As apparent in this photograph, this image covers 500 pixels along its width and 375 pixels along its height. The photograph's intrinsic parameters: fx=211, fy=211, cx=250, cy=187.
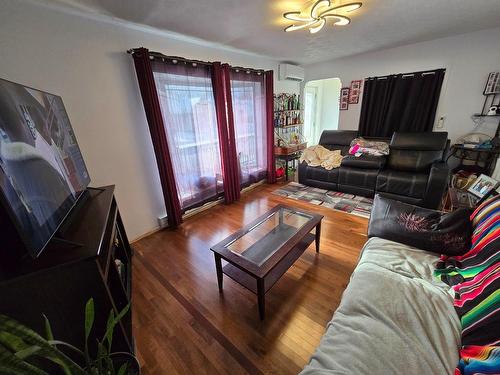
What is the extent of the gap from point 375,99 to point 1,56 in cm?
459

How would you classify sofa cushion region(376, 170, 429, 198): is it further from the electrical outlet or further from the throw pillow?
the electrical outlet

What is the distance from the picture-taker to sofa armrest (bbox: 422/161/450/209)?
2.53 metres

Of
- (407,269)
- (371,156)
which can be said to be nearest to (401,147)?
(371,156)

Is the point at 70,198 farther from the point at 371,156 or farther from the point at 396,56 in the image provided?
the point at 396,56

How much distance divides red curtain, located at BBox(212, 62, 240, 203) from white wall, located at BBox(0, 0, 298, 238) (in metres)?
0.31

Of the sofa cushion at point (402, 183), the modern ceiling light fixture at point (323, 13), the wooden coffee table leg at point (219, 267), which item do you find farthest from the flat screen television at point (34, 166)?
the sofa cushion at point (402, 183)

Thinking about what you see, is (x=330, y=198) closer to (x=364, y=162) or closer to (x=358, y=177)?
(x=358, y=177)

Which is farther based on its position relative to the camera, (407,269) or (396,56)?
(396,56)

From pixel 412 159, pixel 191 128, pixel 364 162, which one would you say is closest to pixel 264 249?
pixel 191 128

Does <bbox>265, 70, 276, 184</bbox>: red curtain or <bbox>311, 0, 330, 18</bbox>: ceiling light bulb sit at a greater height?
<bbox>311, 0, 330, 18</bbox>: ceiling light bulb

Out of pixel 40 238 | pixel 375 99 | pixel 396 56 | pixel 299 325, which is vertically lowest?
pixel 299 325

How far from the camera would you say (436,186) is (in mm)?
2557

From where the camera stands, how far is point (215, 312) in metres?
1.49

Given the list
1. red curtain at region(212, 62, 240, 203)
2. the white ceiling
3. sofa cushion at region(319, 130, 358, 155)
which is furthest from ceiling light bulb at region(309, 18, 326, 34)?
sofa cushion at region(319, 130, 358, 155)
